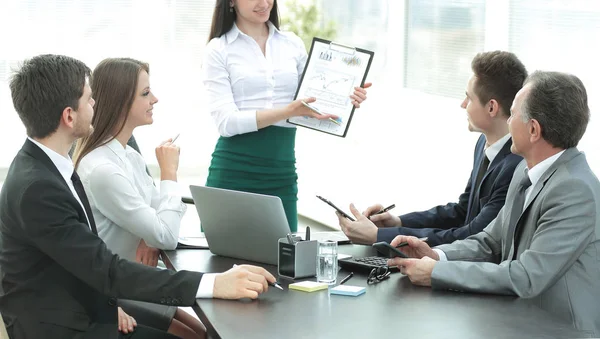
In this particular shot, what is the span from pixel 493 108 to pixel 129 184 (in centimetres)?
131

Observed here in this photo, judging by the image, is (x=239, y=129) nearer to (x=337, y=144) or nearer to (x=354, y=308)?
(x=354, y=308)

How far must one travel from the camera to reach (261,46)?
3639 mm

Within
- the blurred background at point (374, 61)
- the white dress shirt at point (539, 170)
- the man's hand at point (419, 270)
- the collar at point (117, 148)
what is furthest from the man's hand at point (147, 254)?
the blurred background at point (374, 61)

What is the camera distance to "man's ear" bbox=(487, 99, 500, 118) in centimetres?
295

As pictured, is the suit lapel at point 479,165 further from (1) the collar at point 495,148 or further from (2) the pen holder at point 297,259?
(2) the pen holder at point 297,259

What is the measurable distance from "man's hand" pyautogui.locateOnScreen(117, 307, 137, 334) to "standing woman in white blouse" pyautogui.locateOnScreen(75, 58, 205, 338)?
121mm

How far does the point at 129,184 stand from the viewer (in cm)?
273

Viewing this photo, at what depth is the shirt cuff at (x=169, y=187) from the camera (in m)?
2.86

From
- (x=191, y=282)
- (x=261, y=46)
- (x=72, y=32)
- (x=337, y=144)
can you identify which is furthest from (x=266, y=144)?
(x=72, y=32)

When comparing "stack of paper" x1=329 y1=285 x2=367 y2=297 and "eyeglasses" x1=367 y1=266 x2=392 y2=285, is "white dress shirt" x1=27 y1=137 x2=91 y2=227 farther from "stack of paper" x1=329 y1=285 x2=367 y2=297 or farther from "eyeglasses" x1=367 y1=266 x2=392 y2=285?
"eyeglasses" x1=367 y1=266 x2=392 y2=285

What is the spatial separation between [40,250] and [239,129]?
1.46 meters

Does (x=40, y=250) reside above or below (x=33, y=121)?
below

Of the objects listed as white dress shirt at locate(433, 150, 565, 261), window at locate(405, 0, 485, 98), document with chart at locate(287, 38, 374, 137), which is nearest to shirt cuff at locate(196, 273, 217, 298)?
white dress shirt at locate(433, 150, 565, 261)

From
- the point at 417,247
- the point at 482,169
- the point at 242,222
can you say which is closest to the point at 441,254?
the point at 417,247
